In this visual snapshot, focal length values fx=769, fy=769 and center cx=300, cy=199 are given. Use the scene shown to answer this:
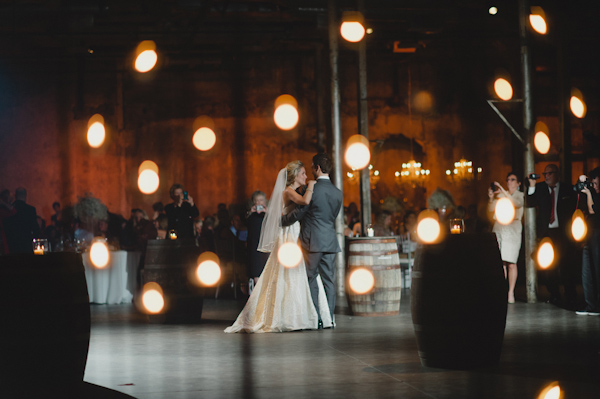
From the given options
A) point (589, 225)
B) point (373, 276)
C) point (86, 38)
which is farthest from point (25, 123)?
point (589, 225)

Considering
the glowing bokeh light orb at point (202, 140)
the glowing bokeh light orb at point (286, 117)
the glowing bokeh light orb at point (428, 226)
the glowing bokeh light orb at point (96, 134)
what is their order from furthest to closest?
1. the glowing bokeh light orb at point (286, 117)
2. the glowing bokeh light orb at point (202, 140)
3. the glowing bokeh light orb at point (96, 134)
4. the glowing bokeh light orb at point (428, 226)

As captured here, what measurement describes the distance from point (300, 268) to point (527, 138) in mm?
3545

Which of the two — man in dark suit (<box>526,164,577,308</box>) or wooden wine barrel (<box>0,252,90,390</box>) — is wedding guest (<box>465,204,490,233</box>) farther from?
Result: wooden wine barrel (<box>0,252,90,390</box>)

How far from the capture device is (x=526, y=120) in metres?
8.82

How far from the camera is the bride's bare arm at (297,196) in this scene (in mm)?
6797

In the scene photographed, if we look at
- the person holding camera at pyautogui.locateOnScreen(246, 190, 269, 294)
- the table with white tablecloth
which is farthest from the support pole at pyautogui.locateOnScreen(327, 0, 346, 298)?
the table with white tablecloth

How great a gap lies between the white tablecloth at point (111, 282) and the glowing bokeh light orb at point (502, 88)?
9.24 metres

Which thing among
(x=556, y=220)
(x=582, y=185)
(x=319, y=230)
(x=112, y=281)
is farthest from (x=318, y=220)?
(x=112, y=281)

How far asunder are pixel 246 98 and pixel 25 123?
4438mm

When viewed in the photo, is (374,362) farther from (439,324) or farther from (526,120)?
(526,120)

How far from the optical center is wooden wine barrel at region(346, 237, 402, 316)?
746 centimetres

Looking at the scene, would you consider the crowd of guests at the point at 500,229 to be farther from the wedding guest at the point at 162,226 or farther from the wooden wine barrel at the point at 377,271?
the wooden wine barrel at the point at 377,271

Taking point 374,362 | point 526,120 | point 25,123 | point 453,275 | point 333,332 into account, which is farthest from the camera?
point 25,123

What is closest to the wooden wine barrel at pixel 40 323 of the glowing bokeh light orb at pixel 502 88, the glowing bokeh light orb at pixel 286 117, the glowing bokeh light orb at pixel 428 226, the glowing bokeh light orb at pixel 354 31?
the glowing bokeh light orb at pixel 354 31
